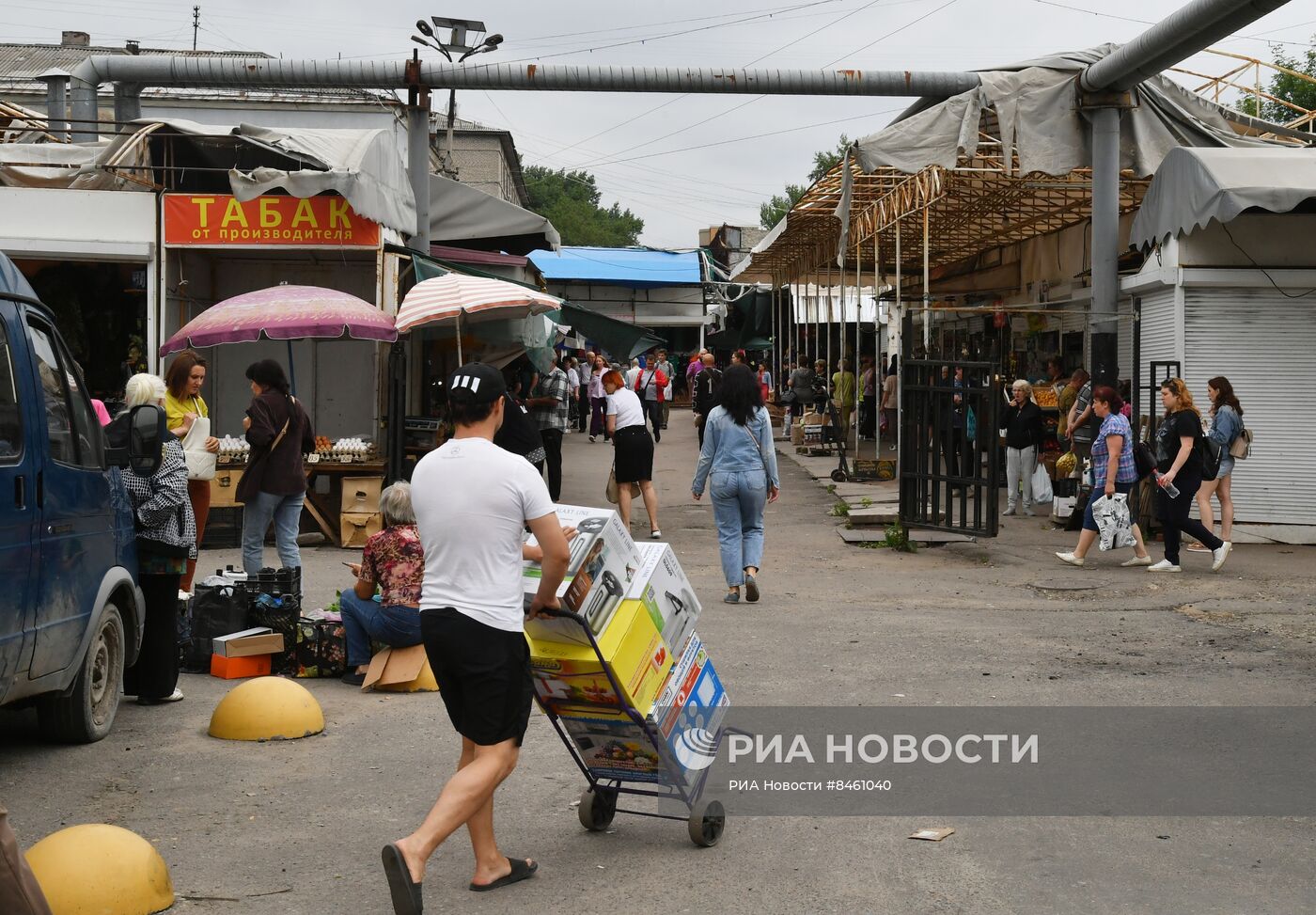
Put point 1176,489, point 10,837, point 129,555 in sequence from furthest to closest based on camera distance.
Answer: point 1176,489
point 129,555
point 10,837

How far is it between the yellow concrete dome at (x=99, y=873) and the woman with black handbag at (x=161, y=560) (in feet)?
10.5

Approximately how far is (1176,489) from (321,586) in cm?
754

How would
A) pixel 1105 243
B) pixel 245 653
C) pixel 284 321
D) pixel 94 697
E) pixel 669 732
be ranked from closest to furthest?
pixel 669 732 → pixel 94 697 → pixel 245 653 → pixel 284 321 → pixel 1105 243

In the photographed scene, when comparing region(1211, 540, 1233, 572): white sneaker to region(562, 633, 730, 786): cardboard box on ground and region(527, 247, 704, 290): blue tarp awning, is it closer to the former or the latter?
region(562, 633, 730, 786): cardboard box on ground

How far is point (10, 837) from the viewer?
10.4 ft

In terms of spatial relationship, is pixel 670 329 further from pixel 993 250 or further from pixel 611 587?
pixel 611 587

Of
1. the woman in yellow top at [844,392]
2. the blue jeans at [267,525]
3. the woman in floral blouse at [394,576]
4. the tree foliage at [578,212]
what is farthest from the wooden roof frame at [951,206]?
the tree foliage at [578,212]

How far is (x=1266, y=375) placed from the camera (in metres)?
15.0

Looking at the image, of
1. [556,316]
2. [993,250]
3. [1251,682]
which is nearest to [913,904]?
[1251,682]

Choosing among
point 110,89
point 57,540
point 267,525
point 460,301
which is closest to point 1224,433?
point 460,301

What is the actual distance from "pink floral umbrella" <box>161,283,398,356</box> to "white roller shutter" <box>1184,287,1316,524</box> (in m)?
8.57

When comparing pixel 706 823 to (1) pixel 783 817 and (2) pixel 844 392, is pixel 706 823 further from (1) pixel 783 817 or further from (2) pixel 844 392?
(2) pixel 844 392

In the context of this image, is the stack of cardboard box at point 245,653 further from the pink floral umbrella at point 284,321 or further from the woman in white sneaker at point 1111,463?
the woman in white sneaker at point 1111,463

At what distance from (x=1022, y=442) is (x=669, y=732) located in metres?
12.4
